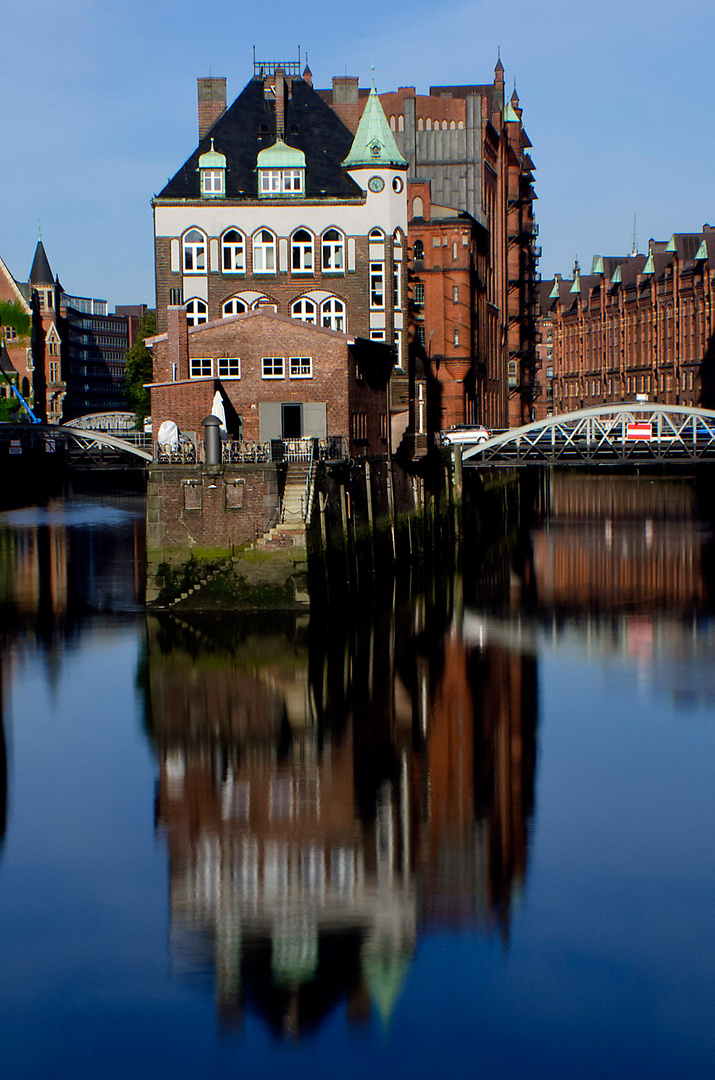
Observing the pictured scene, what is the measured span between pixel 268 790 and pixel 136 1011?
28.5 feet

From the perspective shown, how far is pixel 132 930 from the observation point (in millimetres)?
19000

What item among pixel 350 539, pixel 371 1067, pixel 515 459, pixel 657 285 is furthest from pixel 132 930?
pixel 657 285

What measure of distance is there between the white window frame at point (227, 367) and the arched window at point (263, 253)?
10.9 metres

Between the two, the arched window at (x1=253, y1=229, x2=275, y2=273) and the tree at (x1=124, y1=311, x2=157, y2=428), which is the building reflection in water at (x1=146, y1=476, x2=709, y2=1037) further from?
the tree at (x1=124, y1=311, x2=157, y2=428)

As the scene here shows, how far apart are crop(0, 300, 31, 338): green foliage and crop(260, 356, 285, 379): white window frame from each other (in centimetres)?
7446

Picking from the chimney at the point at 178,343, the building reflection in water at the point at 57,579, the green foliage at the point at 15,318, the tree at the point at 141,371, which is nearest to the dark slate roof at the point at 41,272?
the green foliage at the point at 15,318

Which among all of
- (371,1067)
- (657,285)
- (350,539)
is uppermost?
(657,285)

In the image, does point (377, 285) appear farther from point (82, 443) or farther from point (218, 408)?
point (82, 443)

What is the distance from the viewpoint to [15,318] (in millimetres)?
120188

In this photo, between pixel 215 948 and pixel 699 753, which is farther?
pixel 699 753

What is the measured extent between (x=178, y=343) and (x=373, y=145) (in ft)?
48.0

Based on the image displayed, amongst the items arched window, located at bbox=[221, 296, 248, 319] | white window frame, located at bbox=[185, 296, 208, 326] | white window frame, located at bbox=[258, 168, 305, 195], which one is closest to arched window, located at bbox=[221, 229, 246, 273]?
arched window, located at bbox=[221, 296, 248, 319]

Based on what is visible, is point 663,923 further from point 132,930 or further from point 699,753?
point 699,753

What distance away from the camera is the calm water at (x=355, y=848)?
54.0 ft
